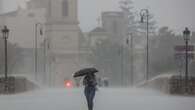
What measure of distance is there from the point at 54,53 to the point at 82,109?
94.3 m

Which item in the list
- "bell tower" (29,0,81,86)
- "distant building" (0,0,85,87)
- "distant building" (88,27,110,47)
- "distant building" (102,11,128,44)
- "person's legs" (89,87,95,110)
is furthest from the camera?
"distant building" (102,11,128,44)

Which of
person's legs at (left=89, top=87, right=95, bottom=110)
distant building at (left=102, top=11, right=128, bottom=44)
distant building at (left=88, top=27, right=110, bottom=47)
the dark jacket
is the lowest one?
person's legs at (left=89, top=87, right=95, bottom=110)

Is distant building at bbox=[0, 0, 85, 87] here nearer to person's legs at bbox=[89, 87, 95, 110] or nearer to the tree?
the tree

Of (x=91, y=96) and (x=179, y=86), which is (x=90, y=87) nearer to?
(x=91, y=96)

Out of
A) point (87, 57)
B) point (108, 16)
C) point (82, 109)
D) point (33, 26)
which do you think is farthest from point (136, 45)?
point (82, 109)

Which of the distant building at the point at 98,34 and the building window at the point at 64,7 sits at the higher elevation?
the building window at the point at 64,7

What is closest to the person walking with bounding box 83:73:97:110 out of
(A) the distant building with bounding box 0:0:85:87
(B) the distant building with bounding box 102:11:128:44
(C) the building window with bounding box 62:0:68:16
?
(A) the distant building with bounding box 0:0:85:87

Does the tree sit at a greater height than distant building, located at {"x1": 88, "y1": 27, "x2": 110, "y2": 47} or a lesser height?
lesser

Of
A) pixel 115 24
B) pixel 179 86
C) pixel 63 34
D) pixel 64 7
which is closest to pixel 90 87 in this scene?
pixel 179 86

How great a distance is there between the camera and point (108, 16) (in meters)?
149

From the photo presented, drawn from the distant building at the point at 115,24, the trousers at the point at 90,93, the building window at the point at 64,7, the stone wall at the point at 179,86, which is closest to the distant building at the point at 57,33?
the building window at the point at 64,7

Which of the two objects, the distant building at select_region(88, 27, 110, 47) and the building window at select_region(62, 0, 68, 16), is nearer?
the building window at select_region(62, 0, 68, 16)

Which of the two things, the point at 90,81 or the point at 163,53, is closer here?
the point at 90,81

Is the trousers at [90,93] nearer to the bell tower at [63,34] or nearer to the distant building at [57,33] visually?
the distant building at [57,33]
